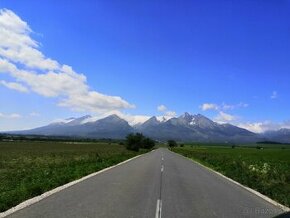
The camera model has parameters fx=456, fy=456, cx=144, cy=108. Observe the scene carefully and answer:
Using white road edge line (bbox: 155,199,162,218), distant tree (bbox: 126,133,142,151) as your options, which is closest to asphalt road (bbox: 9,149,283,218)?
white road edge line (bbox: 155,199,162,218)

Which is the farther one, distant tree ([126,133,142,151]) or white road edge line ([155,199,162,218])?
distant tree ([126,133,142,151])

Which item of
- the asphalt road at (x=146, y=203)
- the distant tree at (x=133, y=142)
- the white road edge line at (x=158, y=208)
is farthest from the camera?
the distant tree at (x=133, y=142)

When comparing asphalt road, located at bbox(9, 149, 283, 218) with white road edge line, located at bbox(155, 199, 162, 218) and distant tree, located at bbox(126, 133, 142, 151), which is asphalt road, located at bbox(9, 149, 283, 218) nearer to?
white road edge line, located at bbox(155, 199, 162, 218)

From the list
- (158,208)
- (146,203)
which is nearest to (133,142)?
(146,203)

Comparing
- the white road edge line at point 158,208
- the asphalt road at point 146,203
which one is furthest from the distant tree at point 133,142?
the white road edge line at point 158,208

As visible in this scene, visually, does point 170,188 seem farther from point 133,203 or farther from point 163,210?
point 163,210

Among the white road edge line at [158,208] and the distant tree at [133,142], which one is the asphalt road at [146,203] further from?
the distant tree at [133,142]

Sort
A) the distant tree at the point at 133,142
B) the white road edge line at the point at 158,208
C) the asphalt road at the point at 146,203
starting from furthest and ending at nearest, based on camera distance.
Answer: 1. the distant tree at the point at 133,142
2. the asphalt road at the point at 146,203
3. the white road edge line at the point at 158,208

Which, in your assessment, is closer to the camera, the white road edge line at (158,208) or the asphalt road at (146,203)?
the white road edge line at (158,208)

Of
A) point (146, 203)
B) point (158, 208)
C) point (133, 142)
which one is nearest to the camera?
point (158, 208)

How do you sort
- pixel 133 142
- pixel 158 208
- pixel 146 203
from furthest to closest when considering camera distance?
pixel 133 142
pixel 146 203
pixel 158 208

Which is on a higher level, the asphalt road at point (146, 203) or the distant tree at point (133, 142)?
the distant tree at point (133, 142)

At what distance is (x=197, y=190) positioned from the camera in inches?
734

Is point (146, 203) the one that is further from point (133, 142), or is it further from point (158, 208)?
point (133, 142)
